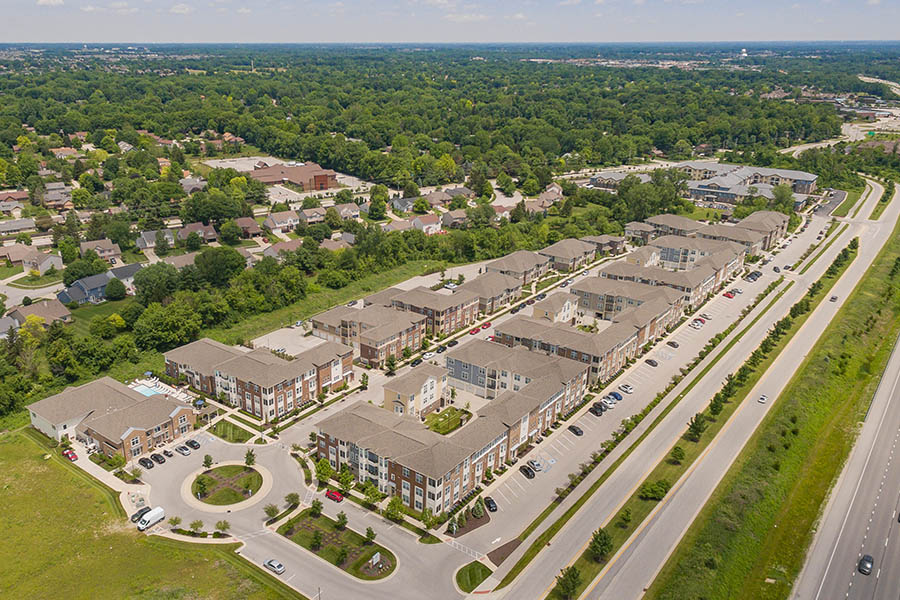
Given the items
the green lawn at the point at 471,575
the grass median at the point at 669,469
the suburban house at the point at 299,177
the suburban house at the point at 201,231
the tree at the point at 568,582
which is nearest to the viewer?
the tree at the point at 568,582

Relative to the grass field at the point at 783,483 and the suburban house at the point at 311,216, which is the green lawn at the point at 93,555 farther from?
the suburban house at the point at 311,216

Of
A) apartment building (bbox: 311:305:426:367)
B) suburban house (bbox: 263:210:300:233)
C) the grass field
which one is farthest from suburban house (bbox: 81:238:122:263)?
the grass field

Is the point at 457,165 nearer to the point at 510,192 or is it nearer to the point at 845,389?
the point at 510,192

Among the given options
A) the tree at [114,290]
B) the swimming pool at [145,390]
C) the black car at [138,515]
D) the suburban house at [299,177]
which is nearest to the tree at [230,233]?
the tree at [114,290]

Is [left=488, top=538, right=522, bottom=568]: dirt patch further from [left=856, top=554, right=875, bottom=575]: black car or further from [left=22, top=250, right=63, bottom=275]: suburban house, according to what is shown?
[left=22, top=250, right=63, bottom=275]: suburban house

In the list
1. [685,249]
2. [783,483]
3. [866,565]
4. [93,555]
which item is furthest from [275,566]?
[685,249]
